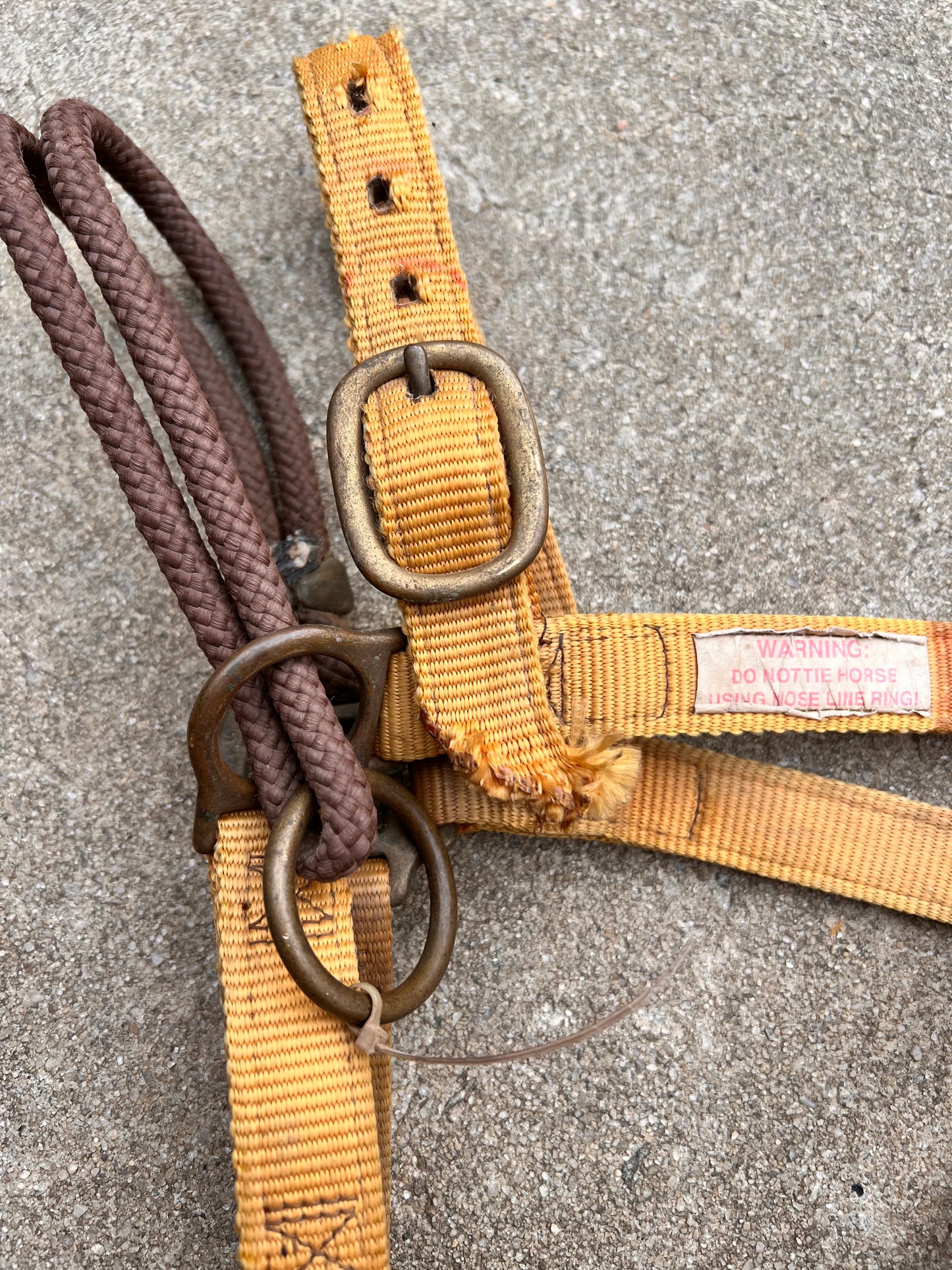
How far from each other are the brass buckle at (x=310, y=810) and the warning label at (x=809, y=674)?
33 cm

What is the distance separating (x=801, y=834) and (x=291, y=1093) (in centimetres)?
62

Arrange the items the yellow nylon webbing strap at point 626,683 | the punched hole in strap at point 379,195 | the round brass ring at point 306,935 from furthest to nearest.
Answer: the punched hole in strap at point 379,195 < the yellow nylon webbing strap at point 626,683 < the round brass ring at point 306,935

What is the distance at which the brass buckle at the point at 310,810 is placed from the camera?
35.4 inches

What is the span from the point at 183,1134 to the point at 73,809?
1.23 feet

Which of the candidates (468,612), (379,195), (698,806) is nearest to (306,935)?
(468,612)

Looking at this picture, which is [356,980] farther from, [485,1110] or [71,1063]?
[71,1063]

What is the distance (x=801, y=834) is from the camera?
113cm

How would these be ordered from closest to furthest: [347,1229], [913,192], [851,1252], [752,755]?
[347,1229]
[851,1252]
[752,755]
[913,192]

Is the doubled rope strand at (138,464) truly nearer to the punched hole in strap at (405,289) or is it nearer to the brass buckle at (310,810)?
the brass buckle at (310,810)

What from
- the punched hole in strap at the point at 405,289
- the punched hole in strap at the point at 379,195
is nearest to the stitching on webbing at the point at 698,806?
the punched hole in strap at the point at 405,289

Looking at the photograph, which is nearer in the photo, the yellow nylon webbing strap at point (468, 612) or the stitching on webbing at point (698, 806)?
the yellow nylon webbing strap at point (468, 612)

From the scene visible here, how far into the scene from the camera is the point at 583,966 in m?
1.12

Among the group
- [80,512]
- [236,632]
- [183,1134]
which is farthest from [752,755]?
[80,512]

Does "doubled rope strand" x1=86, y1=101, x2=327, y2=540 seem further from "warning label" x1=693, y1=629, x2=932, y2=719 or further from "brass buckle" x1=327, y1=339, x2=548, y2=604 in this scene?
"warning label" x1=693, y1=629, x2=932, y2=719
